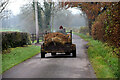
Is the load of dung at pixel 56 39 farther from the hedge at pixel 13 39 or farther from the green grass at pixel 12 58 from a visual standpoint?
the hedge at pixel 13 39

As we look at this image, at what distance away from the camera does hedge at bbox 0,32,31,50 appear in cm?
1533

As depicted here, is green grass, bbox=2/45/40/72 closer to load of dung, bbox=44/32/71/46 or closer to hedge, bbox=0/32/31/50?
hedge, bbox=0/32/31/50

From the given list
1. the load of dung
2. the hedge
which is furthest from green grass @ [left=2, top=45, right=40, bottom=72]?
the load of dung

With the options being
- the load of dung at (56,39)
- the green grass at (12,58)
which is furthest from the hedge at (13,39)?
the load of dung at (56,39)

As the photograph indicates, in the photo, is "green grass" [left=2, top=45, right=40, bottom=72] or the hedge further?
the hedge

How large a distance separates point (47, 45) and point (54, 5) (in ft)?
84.4

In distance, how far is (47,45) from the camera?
45.5ft

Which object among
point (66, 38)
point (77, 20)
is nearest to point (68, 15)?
point (77, 20)

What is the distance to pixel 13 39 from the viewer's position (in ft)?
57.9

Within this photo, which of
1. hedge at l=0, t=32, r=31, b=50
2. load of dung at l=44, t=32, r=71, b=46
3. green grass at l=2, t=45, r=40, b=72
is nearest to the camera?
green grass at l=2, t=45, r=40, b=72

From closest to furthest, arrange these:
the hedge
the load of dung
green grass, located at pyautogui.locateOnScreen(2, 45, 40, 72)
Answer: green grass, located at pyautogui.locateOnScreen(2, 45, 40, 72) → the load of dung → the hedge

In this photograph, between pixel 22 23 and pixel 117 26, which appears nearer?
pixel 117 26

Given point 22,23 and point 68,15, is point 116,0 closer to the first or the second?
point 22,23

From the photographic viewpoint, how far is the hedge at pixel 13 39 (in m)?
15.3
